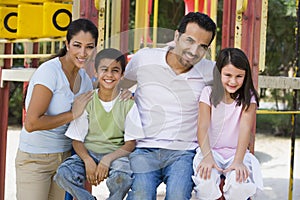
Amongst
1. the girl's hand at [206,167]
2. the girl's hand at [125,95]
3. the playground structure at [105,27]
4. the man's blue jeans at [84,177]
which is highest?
the playground structure at [105,27]

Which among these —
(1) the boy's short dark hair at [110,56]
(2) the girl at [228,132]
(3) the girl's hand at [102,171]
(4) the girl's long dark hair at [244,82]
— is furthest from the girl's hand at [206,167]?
(1) the boy's short dark hair at [110,56]

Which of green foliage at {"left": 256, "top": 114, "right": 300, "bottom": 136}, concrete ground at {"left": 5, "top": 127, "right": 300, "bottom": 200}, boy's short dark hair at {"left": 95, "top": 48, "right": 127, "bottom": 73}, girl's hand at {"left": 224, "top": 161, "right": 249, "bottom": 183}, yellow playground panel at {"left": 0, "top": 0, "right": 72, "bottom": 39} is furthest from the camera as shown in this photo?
green foliage at {"left": 256, "top": 114, "right": 300, "bottom": 136}

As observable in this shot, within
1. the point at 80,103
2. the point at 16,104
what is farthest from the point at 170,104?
the point at 16,104

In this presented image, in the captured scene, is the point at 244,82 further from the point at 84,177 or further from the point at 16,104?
the point at 16,104

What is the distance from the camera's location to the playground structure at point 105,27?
333cm

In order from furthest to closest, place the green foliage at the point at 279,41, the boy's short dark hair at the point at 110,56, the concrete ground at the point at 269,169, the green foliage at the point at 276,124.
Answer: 1. the green foliage at the point at 279,41
2. the green foliage at the point at 276,124
3. the concrete ground at the point at 269,169
4. the boy's short dark hair at the point at 110,56

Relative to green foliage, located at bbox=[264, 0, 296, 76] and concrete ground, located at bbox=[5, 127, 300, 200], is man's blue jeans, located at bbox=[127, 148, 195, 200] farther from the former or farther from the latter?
green foliage, located at bbox=[264, 0, 296, 76]

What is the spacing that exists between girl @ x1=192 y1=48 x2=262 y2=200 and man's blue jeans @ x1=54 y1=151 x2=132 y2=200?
1.11ft

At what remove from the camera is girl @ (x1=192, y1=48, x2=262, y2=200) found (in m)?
2.71

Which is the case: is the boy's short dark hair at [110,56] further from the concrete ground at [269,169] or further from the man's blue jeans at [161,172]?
the concrete ground at [269,169]

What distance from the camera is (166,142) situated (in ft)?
9.43

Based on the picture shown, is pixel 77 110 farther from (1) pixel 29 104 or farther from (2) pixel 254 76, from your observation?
(2) pixel 254 76

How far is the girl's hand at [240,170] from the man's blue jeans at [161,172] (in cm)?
20

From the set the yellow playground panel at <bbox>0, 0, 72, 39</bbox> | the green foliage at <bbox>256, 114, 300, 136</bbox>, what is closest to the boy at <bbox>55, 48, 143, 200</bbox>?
the yellow playground panel at <bbox>0, 0, 72, 39</bbox>
